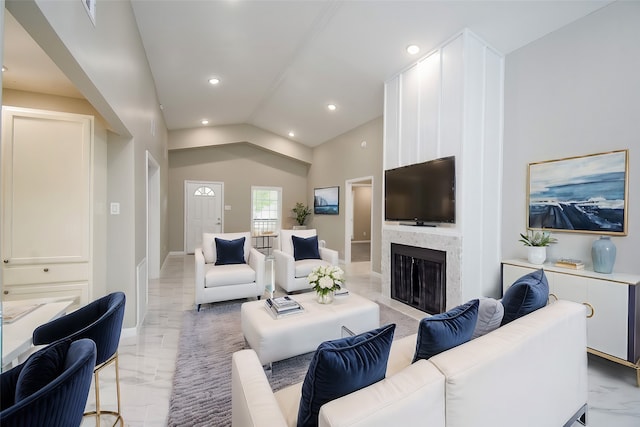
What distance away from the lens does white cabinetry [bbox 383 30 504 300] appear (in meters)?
3.03

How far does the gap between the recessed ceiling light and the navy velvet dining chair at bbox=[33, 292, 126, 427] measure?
371cm

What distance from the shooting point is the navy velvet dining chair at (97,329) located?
1440 millimetres

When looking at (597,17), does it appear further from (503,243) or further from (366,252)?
(366,252)

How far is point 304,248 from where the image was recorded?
4488mm

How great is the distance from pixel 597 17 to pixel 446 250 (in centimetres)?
256

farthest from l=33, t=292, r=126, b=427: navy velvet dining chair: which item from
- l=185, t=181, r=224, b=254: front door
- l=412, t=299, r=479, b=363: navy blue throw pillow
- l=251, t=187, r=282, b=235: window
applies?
l=251, t=187, r=282, b=235: window

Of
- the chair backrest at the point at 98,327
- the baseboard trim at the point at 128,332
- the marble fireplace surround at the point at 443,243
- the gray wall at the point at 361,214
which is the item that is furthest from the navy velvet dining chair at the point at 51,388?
the gray wall at the point at 361,214

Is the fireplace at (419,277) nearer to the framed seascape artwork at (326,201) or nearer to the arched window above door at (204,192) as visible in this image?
the framed seascape artwork at (326,201)

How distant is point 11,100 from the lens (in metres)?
2.54

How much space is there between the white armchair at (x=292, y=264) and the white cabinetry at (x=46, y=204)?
7.34 ft

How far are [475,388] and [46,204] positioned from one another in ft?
10.9

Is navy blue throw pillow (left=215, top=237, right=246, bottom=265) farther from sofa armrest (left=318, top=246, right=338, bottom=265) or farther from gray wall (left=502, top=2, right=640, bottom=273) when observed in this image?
gray wall (left=502, top=2, right=640, bottom=273)

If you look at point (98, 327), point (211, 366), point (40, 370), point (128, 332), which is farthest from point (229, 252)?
point (40, 370)

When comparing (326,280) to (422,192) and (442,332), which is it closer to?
(442,332)
